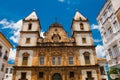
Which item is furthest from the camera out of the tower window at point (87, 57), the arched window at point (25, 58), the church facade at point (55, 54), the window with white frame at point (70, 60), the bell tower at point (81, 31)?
the bell tower at point (81, 31)

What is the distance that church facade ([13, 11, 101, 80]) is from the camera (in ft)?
84.6

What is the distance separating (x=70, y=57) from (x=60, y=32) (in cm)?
698

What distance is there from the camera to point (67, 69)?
85.9ft

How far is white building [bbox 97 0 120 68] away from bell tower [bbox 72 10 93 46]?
8.94 metres

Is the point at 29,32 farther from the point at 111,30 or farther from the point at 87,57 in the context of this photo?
the point at 111,30

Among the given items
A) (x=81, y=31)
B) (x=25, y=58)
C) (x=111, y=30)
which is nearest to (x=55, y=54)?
(x=25, y=58)

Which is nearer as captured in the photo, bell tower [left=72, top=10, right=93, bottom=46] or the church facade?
the church facade

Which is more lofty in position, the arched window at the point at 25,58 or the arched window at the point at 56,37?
the arched window at the point at 56,37

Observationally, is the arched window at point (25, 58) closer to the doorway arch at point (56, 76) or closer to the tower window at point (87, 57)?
the doorway arch at point (56, 76)

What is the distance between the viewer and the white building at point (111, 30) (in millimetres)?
16203

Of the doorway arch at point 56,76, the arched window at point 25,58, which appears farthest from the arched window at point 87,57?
the arched window at point 25,58

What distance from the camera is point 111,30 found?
18.0 metres

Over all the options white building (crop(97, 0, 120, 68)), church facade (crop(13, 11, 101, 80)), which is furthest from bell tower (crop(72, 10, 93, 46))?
white building (crop(97, 0, 120, 68))

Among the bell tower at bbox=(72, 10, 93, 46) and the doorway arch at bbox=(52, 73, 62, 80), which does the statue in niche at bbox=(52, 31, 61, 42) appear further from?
the doorway arch at bbox=(52, 73, 62, 80)
